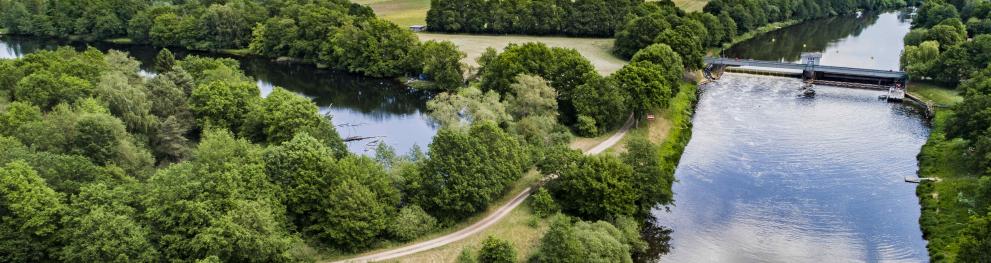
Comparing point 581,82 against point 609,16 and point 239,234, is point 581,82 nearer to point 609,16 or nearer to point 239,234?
point 239,234

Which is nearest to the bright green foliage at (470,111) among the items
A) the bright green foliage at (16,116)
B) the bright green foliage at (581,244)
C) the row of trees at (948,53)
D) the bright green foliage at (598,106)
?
the bright green foliage at (598,106)

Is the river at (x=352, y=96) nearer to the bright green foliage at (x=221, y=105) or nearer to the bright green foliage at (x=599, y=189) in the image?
the bright green foliage at (x=221, y=105)

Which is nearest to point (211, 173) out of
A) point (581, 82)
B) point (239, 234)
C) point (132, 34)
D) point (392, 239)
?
point (239, 234)

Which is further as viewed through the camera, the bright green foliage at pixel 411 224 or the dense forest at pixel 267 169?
the bright green foliage at pixel 411 224

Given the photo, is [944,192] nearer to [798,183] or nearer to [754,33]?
[798,183]

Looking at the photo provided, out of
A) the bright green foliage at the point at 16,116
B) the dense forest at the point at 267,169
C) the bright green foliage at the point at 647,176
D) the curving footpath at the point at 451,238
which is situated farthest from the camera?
the bright green foliage at the point at 16,116

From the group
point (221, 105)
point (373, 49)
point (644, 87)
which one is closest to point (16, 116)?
point (221, 105)
